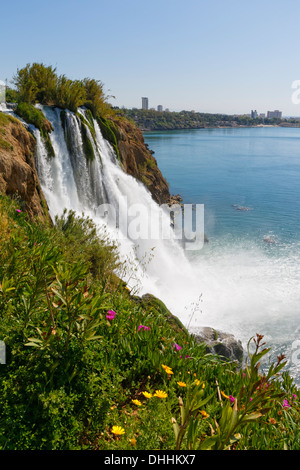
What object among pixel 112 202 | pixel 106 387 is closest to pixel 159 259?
pixel 112 202

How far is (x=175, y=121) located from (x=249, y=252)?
10901 centimetres

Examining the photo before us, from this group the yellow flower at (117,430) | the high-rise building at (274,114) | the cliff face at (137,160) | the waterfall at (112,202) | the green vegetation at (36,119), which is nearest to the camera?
the yellow flower at (117,430)

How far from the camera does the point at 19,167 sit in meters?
8.27

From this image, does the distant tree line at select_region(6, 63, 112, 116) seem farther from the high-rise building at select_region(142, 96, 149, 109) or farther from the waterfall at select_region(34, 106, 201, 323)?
the high-rise building at select_region(142, 96, 149, 109)

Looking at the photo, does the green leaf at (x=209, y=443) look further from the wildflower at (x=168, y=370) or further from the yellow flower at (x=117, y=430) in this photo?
the wildflower at (x=168, y=370)

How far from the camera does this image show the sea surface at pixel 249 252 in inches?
446

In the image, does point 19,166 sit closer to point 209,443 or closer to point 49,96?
point 49,96

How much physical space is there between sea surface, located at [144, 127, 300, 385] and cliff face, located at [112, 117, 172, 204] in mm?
3818

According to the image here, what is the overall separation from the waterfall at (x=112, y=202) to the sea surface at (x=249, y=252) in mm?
1053

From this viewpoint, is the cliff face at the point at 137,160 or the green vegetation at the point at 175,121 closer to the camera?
the cliff face at the point at 137,160

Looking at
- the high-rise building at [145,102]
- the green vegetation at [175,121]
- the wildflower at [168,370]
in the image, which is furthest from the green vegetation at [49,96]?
the high-rise building at [145,102]

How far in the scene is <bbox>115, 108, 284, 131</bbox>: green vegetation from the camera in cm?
10544

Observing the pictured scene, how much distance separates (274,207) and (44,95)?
62.4ft
